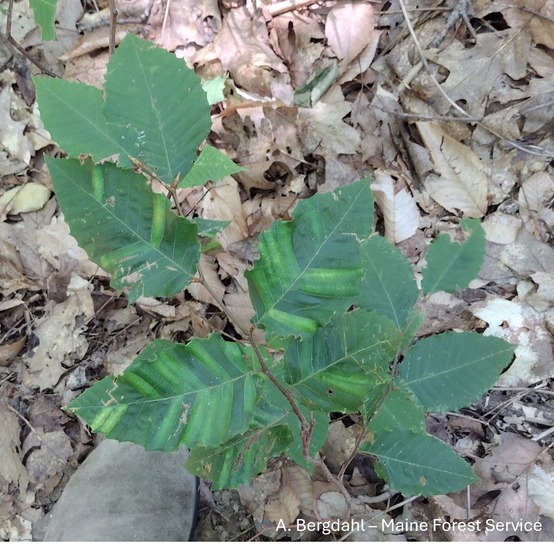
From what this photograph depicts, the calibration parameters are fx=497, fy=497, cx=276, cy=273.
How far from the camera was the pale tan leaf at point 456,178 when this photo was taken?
1509 millimetres

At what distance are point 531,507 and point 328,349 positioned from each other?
2.96 ft

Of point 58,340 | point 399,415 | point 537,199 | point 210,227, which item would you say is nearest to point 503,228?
point 537,199

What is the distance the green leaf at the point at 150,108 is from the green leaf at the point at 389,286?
0.41 meters

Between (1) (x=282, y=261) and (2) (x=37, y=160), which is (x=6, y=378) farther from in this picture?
(1) (x=282, y=261)

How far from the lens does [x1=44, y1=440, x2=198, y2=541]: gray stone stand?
1.38m

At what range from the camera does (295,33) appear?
1.73 m

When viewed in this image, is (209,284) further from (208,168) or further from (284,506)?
(284,506)

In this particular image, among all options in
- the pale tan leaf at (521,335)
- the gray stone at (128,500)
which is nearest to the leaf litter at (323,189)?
the pale tan leaf at (521,335)

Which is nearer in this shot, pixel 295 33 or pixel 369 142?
pixel 369 142

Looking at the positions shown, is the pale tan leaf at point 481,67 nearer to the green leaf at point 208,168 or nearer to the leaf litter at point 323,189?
the leaf litter at point 323,189

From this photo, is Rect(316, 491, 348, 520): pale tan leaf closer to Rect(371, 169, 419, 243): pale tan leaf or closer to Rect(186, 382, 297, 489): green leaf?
Rect(186, 382, 297, 489): green leaf

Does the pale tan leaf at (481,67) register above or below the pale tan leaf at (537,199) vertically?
above

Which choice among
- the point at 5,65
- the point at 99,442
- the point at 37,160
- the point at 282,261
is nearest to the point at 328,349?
the point at 282,261

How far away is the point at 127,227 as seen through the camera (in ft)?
2.07
